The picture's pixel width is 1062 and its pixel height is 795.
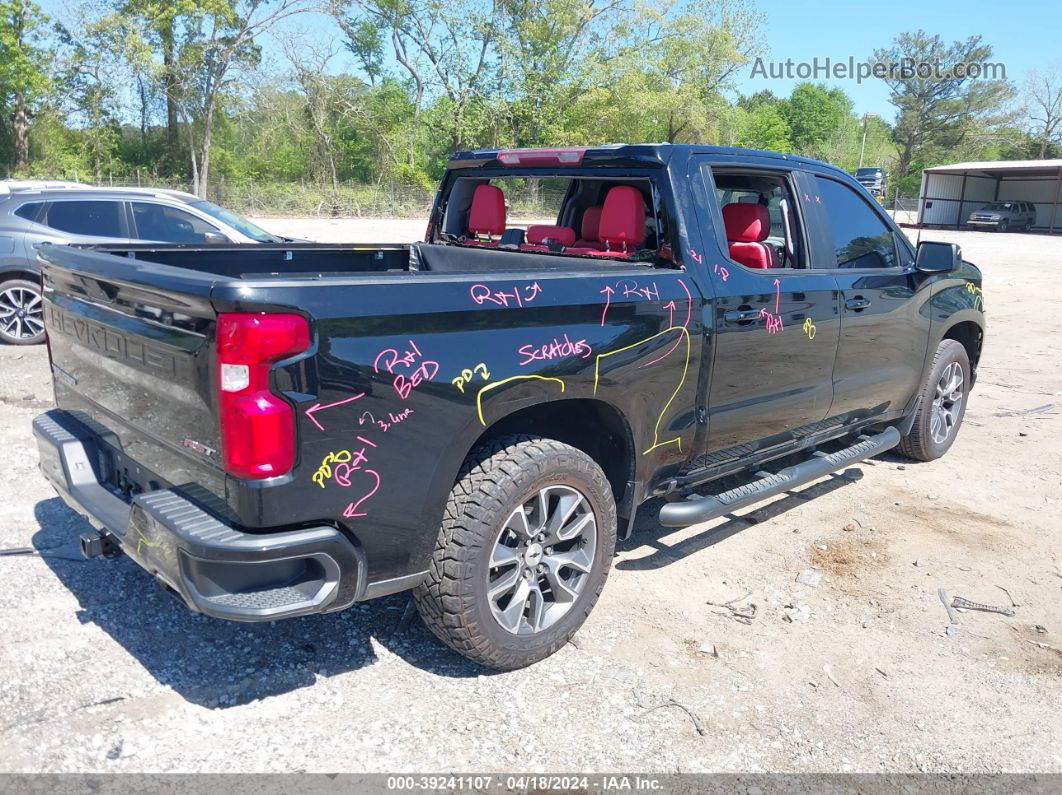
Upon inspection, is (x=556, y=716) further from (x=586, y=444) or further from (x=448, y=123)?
(x=448, y=123)

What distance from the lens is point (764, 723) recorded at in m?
3.17

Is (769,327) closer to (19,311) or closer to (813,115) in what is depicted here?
(19,311)

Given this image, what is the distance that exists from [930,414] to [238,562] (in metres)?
4.96

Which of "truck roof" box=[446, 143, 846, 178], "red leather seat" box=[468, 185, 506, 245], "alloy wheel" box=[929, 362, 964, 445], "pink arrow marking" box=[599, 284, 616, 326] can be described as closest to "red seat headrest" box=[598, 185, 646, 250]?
"truck roof" box=[446, 143, 846, 178]

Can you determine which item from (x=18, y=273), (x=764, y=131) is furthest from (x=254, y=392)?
(x=764, y=131)

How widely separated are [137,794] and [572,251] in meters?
2.99

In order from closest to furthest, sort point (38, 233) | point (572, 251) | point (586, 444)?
point (586, 444) → point (572, 251) → point (38, 233)

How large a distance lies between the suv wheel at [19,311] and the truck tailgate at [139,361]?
623cm

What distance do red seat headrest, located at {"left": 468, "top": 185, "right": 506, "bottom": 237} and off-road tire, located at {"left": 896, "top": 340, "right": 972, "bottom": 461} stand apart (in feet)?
9.85

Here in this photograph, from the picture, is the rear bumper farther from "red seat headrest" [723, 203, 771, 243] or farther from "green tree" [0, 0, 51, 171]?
"green tree" [0, 0, 51, 171]

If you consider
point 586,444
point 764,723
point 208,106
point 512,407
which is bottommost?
point 764,723

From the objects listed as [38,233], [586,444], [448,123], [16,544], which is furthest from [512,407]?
[448,123]

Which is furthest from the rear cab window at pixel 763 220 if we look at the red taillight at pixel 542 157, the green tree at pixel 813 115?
the green tree at pixel 813 115

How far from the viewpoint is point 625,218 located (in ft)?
13.4
